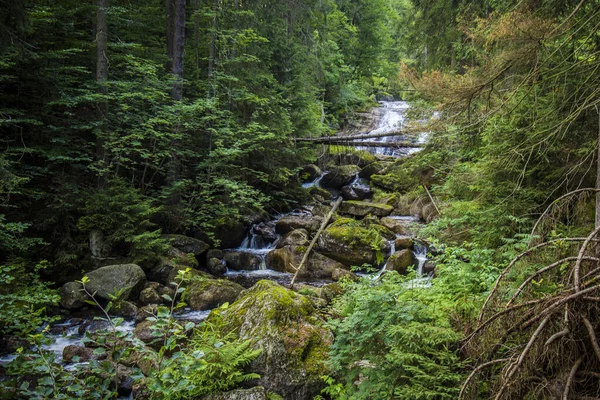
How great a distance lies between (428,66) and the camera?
37.6 ft

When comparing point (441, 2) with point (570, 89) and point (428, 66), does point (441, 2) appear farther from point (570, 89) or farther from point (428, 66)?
point (570, 89)

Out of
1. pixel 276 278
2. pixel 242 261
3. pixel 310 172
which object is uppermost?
pixel 310 172

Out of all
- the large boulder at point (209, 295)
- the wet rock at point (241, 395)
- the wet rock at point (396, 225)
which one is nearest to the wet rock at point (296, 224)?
the wet rock at point (396, 225)

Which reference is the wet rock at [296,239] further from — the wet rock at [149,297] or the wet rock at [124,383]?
the wet rock at [124,383]

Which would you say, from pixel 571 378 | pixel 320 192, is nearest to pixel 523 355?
pixel 571 378

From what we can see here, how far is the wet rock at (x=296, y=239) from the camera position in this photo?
1137cm

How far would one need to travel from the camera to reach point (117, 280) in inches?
325

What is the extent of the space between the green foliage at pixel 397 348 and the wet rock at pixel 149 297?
18.5 ft

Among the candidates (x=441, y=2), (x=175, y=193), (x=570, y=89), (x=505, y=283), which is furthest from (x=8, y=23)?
(x=441, y=2)

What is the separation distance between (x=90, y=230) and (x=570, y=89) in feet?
35.5

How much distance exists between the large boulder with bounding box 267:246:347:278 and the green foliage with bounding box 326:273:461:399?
614 centimetres

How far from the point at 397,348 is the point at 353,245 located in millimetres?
7513

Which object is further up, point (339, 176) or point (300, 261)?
point (339, 176)

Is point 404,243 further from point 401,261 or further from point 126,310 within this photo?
point 126,310
